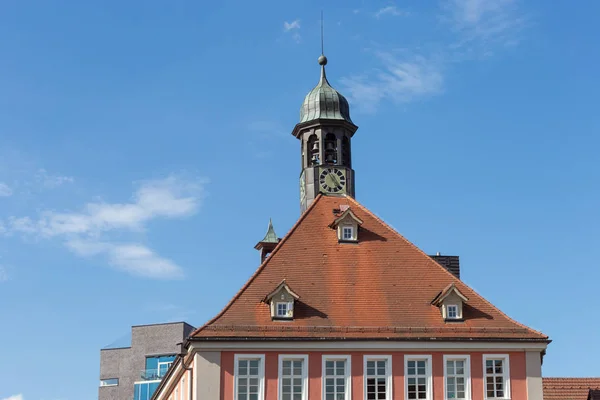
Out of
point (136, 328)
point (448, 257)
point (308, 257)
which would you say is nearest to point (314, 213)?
point (308, 257)

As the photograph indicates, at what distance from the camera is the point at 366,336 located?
43.0m

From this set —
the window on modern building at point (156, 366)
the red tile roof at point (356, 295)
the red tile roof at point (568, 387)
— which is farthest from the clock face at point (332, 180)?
the window on modern building at point (156, 366)

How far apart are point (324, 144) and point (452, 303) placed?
1208 centimetres

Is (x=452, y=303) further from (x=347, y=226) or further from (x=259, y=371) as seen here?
(x=259, y=371)

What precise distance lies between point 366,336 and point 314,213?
813cm

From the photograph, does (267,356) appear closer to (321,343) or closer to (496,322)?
(321,343)

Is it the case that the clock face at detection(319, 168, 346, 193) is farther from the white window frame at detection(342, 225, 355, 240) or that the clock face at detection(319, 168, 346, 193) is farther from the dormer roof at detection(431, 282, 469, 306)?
the dormer roof at detection(431, 282, 469, 306)

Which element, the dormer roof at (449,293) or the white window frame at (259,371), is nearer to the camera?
the white window frame at (259,371)

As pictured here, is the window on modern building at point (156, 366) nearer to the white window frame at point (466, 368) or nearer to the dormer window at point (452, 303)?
the dormer window at point (452, 303)

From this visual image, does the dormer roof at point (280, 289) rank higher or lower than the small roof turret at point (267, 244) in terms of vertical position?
lower

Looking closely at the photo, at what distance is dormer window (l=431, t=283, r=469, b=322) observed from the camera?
4412 cm

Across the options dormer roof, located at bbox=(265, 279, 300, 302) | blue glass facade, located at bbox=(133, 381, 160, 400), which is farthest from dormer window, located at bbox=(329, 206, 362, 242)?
blue glass facade, located at bbox=(133, 381, 160, 400)

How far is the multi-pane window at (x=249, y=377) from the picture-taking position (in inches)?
1667

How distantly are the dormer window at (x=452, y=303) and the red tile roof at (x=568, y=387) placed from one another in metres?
11.0
